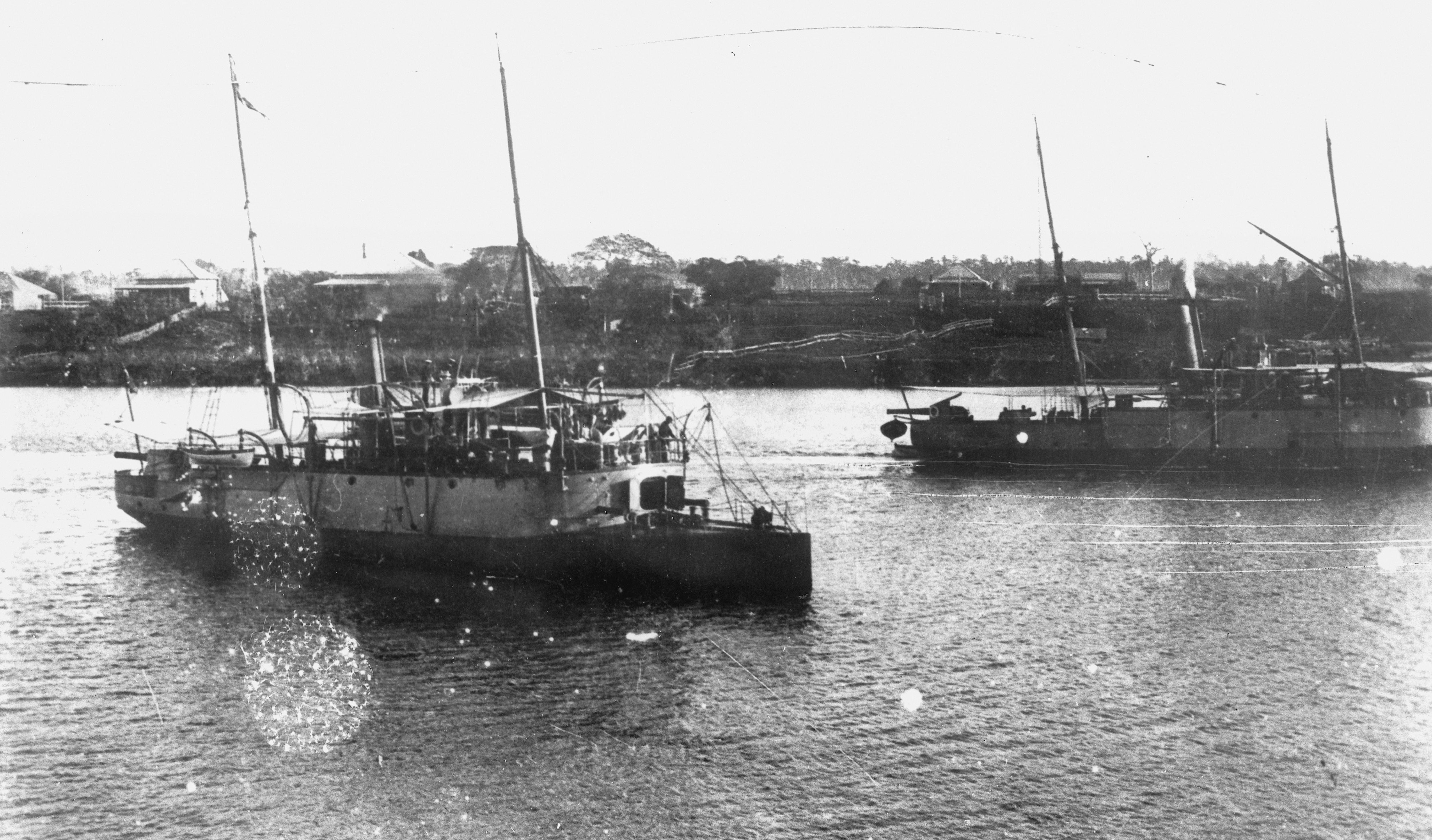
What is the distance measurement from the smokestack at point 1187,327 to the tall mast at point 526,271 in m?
42.8

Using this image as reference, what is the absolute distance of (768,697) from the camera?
25125 mm

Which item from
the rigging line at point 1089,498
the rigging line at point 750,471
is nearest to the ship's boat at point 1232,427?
the rigging line at point 750,471

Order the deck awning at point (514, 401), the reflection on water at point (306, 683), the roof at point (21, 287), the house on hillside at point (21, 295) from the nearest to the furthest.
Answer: the reflection on water at point (306, 683) < the deck awning at point (514, 401) < the house on hillside at point (21, 295) < the roof at point (21, 287)

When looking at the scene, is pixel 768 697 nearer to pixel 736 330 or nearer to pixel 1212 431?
pixel 1212 431

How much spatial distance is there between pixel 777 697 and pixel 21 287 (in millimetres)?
115552

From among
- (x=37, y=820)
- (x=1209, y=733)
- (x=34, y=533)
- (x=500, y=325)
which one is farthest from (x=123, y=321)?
(x=1209, y=733)

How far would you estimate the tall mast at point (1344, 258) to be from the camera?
54375mm

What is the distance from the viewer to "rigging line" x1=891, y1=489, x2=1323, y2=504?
161 feet

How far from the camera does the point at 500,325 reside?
93.7m

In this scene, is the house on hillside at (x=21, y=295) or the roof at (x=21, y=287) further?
the roof at (x=21, y=287)

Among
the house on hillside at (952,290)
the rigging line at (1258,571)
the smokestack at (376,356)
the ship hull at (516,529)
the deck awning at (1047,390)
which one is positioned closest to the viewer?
the ship hull at (516,529)

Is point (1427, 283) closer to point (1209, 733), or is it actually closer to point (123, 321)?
point (1209, 733)

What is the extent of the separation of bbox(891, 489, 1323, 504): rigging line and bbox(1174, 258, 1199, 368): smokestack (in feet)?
52.9

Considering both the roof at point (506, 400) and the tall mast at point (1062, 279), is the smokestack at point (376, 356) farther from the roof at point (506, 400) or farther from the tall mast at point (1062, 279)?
the tall mast at point (1062, 279)
